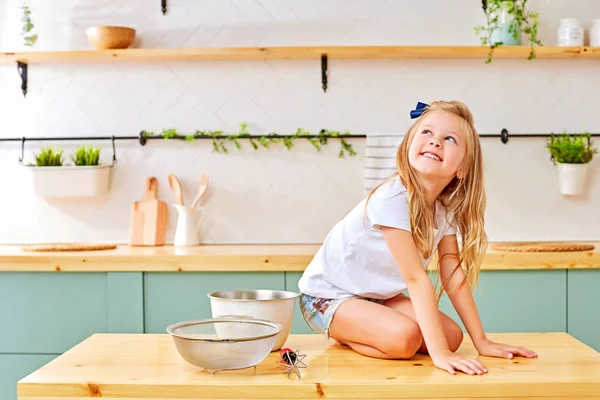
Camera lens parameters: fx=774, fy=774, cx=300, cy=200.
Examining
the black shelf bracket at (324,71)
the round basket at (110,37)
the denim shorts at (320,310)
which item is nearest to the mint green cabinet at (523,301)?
the denim shorts at (320,310)

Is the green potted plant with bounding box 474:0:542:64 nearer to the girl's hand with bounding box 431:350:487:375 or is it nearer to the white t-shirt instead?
the white t-shirt

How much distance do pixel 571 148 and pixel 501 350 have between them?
1.78 m

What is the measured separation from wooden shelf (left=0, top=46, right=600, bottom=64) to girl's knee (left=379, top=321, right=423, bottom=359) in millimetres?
1753

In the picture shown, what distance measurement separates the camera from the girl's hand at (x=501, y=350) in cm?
162

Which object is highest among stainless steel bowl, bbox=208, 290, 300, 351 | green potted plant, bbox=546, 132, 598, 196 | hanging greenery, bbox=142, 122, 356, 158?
hanging greenery, bbox=142, 122, 356, 158

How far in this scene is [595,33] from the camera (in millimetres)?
3229

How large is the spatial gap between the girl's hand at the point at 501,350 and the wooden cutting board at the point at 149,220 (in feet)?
6.11

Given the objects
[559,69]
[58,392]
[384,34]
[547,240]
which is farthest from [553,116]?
[58,392]

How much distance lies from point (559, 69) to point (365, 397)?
7.77 feet

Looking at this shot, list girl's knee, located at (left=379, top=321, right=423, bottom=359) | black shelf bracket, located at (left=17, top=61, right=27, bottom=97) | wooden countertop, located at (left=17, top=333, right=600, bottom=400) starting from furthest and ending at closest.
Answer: black shelf bracket, located at (left=17, top=61, right=27, bottom=97) → girl's knee, located at (left=379, top=321, right=423, bottom=359) → wooden countertop, located at (left=17, top=333, right=600, bottom=400)

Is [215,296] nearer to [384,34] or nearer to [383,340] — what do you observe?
[383,340]

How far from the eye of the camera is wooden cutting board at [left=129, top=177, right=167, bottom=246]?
10.7 feet

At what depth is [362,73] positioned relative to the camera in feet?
10.9

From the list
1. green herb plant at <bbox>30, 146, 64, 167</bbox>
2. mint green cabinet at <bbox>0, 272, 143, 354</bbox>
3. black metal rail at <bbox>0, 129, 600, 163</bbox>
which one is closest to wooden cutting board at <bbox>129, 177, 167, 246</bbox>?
black metal rail at <bbox>0, 129, 600, 163</bbox>
